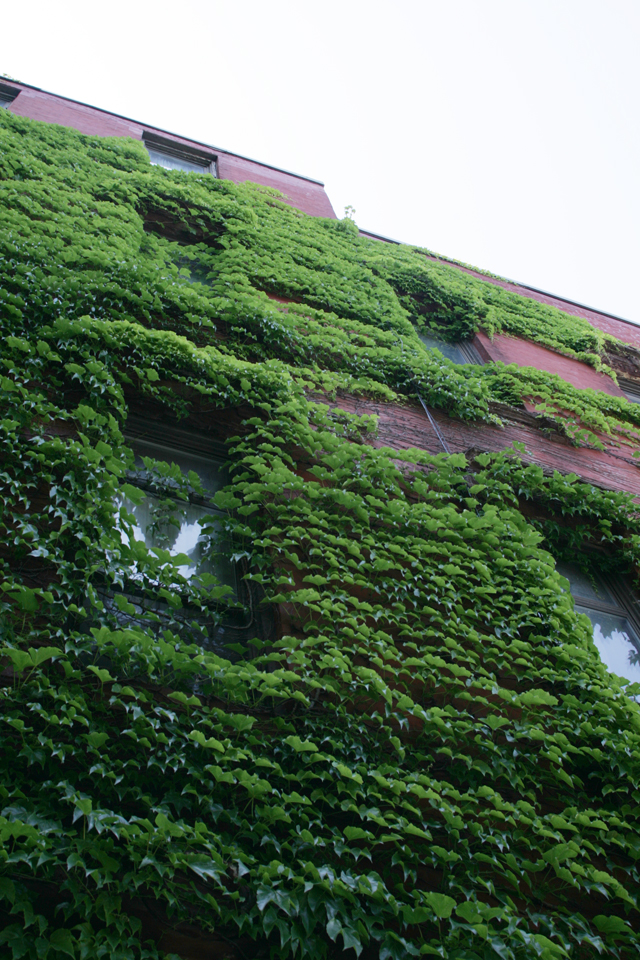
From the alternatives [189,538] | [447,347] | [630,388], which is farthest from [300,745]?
[630,388]

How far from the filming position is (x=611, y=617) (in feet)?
18.5

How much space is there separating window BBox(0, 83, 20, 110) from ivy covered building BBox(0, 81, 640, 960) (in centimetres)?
420

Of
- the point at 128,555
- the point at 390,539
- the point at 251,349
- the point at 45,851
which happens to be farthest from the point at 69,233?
the point at 45,851

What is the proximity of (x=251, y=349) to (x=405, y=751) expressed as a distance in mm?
3514

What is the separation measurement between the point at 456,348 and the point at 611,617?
4.79 meters

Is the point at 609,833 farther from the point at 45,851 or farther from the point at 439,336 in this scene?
the point at 439,336

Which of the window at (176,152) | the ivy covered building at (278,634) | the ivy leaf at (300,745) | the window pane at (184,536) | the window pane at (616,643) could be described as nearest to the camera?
the ivy covered building at (278,634)

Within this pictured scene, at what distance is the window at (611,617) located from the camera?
5.29 metres

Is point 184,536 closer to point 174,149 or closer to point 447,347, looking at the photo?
point 447,347

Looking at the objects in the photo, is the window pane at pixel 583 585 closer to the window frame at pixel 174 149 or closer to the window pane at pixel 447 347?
the window pane at pixel 447 347

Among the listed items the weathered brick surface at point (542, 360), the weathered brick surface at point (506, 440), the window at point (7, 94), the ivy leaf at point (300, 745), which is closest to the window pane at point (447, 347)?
the weathered brick surface at point (542, 360)

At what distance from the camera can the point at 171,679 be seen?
3172 mm

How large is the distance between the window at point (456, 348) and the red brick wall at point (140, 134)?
282 cm

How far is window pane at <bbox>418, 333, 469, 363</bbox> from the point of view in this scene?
29.7 feet
